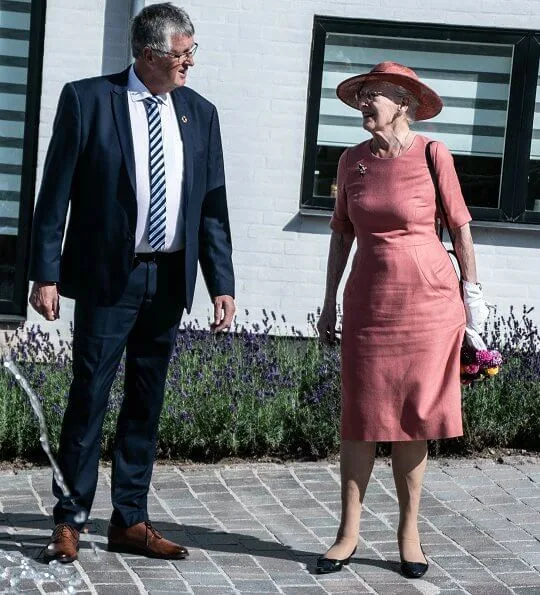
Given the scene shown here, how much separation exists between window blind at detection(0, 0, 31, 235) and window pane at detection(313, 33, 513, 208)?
2.01m

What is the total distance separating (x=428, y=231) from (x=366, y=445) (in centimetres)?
Answer: 88

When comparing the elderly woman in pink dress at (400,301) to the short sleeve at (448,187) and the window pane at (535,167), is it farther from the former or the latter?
the window pane at (535,167)

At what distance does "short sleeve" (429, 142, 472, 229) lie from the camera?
530 centimetres

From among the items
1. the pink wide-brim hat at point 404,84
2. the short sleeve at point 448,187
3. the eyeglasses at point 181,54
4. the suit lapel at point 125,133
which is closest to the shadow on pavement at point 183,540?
the short sleeve at point 448,187

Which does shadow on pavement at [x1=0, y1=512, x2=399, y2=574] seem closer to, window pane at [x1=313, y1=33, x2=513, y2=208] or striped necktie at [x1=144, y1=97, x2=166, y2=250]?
striped necktie at [x1=144, y1=97, x2=166, y2=250]

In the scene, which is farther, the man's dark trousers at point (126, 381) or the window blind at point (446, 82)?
the window blind at point (446, 82)

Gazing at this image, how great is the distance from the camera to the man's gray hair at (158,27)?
16.9ft

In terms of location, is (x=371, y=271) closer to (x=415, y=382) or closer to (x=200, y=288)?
(x=415, y=382)

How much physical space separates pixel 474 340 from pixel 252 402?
2138mm

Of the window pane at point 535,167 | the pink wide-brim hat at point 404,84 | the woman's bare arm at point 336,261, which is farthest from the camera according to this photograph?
the window pane at point 535,167

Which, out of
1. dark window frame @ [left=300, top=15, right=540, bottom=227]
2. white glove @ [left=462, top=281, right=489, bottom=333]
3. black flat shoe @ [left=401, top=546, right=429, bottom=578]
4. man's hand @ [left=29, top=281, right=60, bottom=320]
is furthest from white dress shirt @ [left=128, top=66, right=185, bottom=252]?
dark window frame @ [left=300, top=15, right=540, bottom=227]

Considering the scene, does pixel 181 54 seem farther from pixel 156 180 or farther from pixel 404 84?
pixel 404 84

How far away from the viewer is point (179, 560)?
555 cm

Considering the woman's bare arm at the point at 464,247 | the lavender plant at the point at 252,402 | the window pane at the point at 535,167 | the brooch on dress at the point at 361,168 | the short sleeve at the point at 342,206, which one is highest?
the window pane at the point at 535,167
